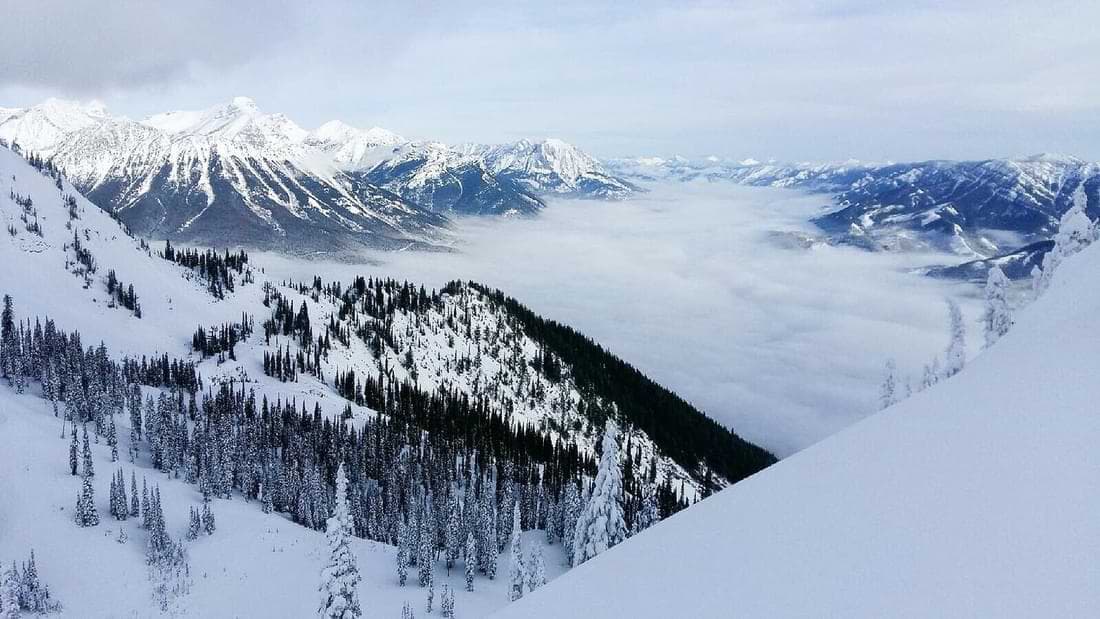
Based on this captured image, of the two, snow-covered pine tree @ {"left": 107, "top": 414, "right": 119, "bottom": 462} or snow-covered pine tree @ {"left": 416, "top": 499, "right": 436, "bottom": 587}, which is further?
snow-covered pine tree @ {"left": 107, "top": 414, "right": 119, "bottom": 462}

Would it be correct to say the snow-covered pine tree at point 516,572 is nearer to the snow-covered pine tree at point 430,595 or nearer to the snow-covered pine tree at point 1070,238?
the snow-covered pine tree at point 430,595

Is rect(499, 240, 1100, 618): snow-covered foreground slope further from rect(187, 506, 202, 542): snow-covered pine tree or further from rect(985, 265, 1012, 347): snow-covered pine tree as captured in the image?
rect(187, 506, 202, 542): snow-covered pine tree

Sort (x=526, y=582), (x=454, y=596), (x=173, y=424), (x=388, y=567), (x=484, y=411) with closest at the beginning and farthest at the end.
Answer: (x=526, y=582)
(x=454, y=596)
(x=388, y=567)
(x=173, y=424)
(x=484, y=411)

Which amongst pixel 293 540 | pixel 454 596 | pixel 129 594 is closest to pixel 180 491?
pixel 293 540

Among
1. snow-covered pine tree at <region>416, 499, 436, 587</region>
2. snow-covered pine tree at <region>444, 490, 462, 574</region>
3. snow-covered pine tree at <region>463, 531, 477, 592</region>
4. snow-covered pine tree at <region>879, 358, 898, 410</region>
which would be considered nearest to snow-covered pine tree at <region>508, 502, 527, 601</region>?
snow-covered pine tree at <region>463, 531, 477, 592</region>

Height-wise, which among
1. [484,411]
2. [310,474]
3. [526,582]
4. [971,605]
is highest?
[971,605]

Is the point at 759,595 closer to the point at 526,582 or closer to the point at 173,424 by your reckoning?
the point at 526,582
